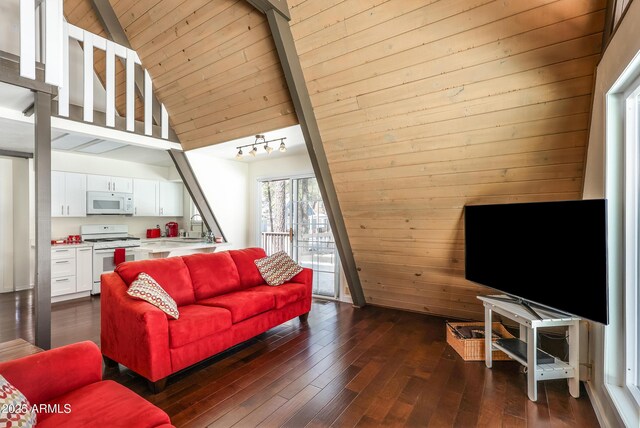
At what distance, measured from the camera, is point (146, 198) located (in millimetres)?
6094

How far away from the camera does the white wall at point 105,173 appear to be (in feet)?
16.9

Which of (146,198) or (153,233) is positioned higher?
(146,198)

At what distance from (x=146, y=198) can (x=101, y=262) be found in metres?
1.50

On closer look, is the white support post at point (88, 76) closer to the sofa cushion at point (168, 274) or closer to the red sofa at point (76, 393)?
the sofa cushion at point (168, 274)

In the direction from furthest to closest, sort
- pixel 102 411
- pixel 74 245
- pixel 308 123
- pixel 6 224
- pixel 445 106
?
pixel 6 224
pixel 74 245
pixel 308 123
pixel 445 106
pixel 102 411

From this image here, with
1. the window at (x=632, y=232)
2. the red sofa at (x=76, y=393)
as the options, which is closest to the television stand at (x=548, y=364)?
the window at (x=632, y=232)

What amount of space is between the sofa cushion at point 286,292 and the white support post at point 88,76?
2.69 m

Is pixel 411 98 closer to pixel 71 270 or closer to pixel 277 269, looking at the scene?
pixel 277 269

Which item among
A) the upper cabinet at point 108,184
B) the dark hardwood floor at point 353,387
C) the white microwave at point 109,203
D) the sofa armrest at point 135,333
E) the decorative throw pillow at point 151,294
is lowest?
the dark hardwood floor at point 353,387

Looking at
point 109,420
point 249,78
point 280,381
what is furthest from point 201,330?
point 249,78

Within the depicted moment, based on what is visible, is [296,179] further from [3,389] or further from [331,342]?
[3,389]

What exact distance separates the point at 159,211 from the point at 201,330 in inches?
179

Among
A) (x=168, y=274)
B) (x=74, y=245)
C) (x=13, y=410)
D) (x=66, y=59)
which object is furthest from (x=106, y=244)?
(x=13, y=410)

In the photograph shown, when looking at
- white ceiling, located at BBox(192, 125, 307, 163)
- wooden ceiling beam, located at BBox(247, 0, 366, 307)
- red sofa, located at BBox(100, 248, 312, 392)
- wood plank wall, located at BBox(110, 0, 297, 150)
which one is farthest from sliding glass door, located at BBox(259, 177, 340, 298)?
wood plank wall, located at BBox(110, 0, 297, 150)
